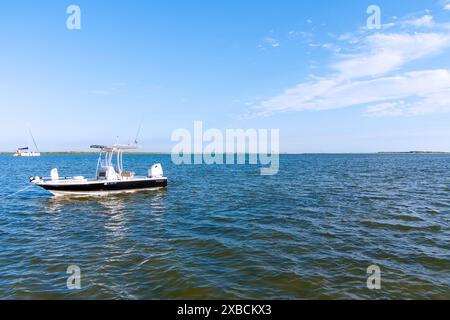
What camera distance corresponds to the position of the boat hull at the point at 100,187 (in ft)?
94.4

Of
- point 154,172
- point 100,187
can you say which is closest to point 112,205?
point 100,187

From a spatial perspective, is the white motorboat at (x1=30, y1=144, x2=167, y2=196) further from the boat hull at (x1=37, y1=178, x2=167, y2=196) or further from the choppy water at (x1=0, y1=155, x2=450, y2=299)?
the choppy water at (x1=0, y1=155, x2=450, y2=299)

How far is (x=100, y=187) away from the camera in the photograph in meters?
30.6

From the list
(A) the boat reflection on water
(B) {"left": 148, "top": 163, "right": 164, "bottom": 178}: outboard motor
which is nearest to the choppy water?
(A) the boat reflection on water

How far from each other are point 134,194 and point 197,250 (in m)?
21.0

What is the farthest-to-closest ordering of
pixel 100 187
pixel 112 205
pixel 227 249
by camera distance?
pixel 100 187
pixel 112 205
pixel 227 249

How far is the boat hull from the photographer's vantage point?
94.4 feet

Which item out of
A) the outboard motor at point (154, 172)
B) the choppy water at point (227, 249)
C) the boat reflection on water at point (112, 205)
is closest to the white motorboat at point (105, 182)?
the outboard motor at point (154, 172)

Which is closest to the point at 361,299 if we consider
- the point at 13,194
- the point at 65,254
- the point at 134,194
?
the point at 65,254

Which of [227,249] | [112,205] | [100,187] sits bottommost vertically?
[227,249]

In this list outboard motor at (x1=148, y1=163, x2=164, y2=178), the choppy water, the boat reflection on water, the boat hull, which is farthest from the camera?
outboard motor at (x1=148, y1=163, x2=164, y2=178)

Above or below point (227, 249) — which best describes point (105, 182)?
above

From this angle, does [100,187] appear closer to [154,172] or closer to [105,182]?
[105,182]

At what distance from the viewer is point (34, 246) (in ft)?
48.4
